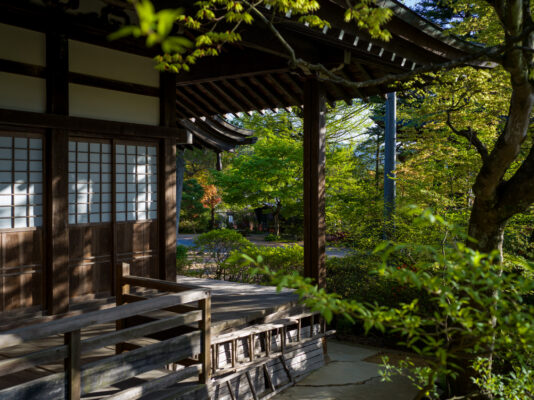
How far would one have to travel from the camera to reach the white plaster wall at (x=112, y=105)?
576 cm

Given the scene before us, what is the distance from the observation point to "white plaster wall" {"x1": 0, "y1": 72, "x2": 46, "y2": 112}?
512 cm

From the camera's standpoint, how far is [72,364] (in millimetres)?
3354

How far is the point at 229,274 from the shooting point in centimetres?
1248

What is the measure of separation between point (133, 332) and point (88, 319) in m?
0.52

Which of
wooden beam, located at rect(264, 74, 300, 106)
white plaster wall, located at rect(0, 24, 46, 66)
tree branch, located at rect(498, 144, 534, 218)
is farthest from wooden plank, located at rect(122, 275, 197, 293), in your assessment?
wooden beam, located at rect(264, 74, 300, 106)

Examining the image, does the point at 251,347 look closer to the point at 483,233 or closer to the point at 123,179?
the point at 123,179

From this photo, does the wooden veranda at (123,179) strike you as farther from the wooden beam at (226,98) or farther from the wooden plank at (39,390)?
the wooden beam at (226,98)

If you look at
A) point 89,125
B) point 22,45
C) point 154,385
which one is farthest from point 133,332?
point 22,45

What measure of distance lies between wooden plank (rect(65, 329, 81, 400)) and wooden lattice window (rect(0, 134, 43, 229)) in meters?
2.44

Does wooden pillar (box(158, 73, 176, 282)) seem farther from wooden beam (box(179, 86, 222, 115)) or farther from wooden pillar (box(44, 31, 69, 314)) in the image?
wooden beam (box(179, 86, 222, 115))

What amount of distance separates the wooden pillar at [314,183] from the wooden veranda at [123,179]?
0.07ft

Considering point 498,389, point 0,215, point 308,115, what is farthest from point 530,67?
point 0,215

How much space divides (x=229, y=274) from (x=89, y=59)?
759 cm

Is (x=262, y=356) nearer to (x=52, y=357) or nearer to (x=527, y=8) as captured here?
(x=52, y=357)
